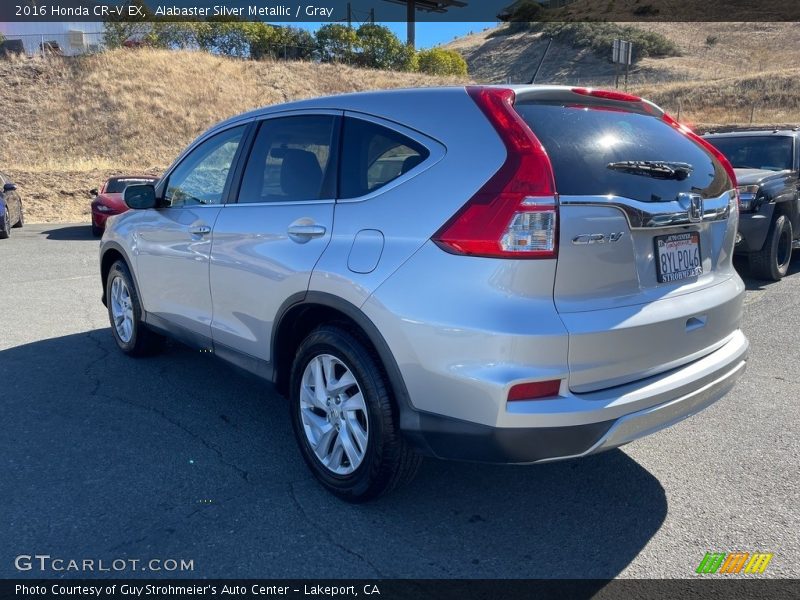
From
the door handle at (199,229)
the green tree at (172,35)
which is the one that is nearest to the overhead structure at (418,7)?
the green tree at (172,35)

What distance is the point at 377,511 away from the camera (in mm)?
3213

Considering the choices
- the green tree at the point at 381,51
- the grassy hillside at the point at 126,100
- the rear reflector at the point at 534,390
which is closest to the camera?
the rear reflector at the point at 534,390

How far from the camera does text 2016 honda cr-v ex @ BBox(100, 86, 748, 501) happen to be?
2598 mm

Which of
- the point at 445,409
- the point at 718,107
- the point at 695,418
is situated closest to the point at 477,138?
the point at 445,409

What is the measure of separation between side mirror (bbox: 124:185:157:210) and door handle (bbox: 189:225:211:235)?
65cm

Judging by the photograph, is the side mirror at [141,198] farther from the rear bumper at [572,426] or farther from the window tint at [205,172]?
the rear bumper at [572,426]

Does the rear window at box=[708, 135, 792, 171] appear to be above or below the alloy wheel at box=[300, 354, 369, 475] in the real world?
above

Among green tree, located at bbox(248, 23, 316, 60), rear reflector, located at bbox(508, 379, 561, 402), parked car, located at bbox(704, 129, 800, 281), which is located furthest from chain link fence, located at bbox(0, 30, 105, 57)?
rear reflector, located at bbox(508, 379, 561, 402)

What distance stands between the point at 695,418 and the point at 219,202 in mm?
3241

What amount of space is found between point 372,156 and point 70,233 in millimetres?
14706

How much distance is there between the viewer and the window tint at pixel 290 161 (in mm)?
3525

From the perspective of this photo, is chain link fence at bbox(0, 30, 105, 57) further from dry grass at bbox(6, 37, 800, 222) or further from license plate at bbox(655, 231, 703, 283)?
license plate at bbox(655, 231, 703, 283)

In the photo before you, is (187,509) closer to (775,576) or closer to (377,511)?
(377,511)

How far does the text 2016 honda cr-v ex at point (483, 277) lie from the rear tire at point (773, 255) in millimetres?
5136
